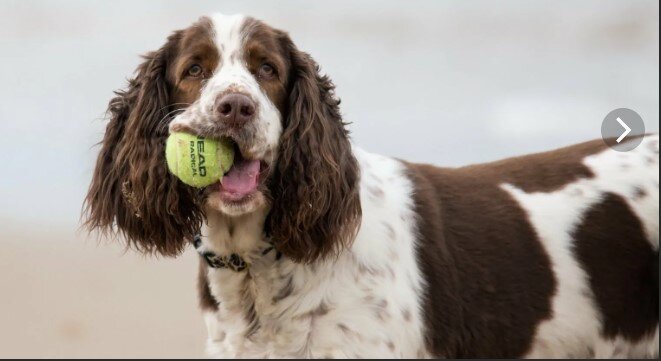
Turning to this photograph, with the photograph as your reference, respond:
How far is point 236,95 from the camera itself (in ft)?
14.5

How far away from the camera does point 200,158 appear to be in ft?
14.6

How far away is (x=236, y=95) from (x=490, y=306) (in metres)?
1.42

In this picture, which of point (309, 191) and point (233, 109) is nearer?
point (233, 109)

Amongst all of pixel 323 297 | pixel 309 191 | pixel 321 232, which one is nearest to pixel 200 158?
pixel 309 191

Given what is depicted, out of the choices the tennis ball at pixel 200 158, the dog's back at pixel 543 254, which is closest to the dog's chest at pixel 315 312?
the dog's back at pixel 543 254

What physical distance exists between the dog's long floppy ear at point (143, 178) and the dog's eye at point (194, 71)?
15cm

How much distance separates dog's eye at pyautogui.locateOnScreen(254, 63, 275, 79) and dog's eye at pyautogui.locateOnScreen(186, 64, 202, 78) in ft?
0.71

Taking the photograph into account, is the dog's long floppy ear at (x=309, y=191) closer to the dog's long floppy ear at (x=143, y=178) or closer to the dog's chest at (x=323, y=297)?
the dog's chest at (x=323, y=297)

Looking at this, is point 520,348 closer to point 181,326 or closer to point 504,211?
point 504,211

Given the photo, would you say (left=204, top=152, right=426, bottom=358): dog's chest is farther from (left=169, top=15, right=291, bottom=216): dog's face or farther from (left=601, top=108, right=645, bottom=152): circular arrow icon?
(left=601, top=108, right=645, bottom=152): circular arrow icon

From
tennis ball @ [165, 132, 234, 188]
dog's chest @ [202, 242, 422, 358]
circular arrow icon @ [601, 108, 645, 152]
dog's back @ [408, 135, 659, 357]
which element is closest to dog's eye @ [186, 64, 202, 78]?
tennis ball @ [165, 132, 234, 188]

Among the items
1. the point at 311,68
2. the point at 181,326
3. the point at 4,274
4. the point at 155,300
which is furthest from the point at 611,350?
the point at 4,274

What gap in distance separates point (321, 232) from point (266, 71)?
0.61 metres

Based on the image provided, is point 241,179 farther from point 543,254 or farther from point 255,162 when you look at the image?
point 543,254
